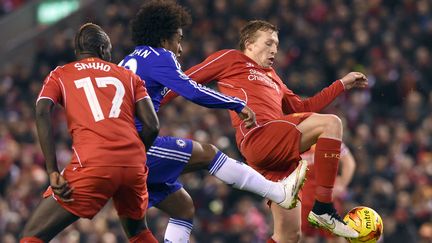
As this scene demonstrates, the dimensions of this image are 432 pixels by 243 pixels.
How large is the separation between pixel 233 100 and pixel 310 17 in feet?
41.2

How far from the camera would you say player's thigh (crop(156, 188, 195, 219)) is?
360 inches

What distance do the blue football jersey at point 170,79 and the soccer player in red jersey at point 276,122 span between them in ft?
1.61

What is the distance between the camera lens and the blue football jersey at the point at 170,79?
8.57 meters

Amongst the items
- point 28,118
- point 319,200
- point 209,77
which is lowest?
point 28,118

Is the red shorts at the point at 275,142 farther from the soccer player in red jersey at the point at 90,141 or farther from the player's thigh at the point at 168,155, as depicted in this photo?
the soccer player in red jersey at the point at 90,141

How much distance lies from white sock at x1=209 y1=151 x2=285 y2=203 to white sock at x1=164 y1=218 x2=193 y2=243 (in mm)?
716

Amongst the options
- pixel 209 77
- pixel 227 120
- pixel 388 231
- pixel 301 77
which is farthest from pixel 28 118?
pixel 209 77

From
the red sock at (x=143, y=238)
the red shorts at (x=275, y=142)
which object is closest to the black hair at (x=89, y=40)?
the red sock at (x=143, y=238)

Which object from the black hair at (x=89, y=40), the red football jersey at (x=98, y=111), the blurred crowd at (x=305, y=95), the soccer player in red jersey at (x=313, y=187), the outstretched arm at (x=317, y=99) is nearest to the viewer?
the red football jersey at (x=98, y=111)

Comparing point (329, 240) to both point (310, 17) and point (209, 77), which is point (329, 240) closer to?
point (209, 77)

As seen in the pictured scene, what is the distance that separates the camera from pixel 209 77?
9352mm

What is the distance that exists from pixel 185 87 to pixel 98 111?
0.91 m

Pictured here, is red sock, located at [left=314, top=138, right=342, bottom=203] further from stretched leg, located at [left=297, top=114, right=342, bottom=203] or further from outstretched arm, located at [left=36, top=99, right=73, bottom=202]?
outstretched arm, located at [left=36, top=99, right=73, bottom=202]

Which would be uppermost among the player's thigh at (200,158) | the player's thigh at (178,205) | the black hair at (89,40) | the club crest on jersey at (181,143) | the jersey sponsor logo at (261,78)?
the black hair at (89,40)
